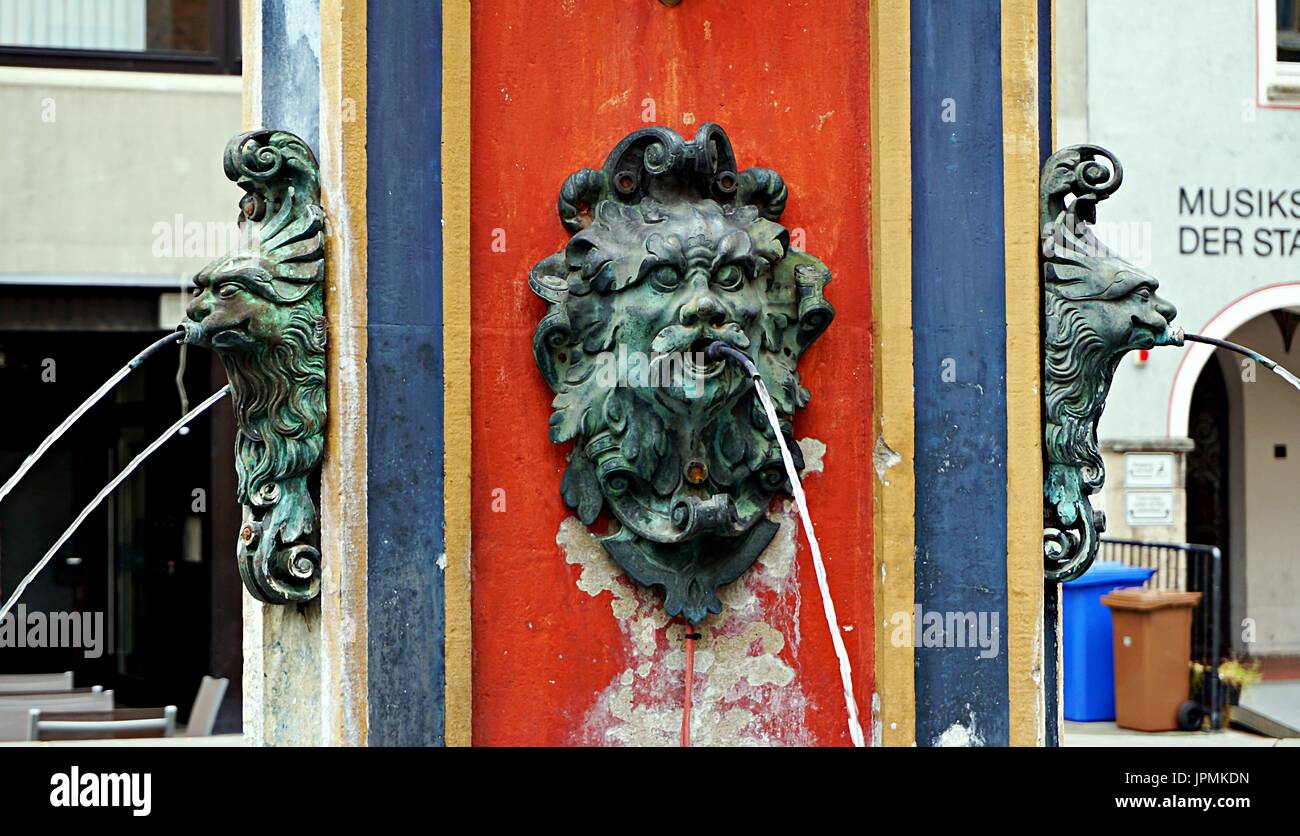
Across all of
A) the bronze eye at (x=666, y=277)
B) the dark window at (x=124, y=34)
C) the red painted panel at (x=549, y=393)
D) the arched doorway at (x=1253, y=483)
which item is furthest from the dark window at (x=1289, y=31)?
the bronze eye at (x=666, y=277)

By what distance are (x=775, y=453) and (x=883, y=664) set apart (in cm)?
52

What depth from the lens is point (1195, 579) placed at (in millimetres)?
11344

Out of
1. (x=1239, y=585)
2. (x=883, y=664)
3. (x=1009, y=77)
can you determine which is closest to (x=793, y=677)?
(x=883, y=664)

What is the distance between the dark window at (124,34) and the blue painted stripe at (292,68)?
7.62 meters

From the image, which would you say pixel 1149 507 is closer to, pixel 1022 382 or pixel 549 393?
pixel 1022 382

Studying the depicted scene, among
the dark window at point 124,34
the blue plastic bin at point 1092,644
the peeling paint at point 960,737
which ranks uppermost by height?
the dark window at point 124,34

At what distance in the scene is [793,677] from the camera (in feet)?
12.0

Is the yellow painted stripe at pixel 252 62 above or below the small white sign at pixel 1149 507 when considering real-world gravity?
above

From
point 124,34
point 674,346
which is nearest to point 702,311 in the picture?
point 674,346

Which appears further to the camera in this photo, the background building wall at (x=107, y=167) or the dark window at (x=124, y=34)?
the dark window at (x=124, y=34)

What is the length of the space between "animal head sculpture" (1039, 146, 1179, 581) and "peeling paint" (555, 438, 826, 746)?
546 millimetres

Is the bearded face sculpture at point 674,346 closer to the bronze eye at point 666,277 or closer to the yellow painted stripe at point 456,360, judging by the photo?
the bronze eye at point 666,277

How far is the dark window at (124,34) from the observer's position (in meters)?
10.8
